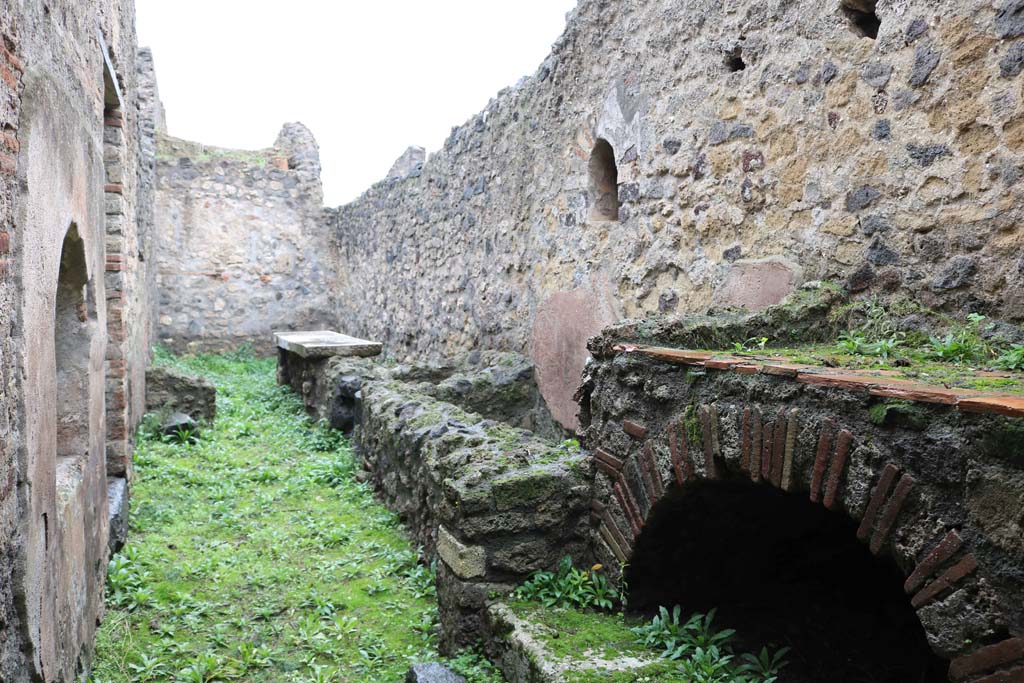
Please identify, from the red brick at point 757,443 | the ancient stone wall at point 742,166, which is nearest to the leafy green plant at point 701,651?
the red brick at point 757,443

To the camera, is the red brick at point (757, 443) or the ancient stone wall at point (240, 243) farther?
the ancient stone wall at point (240, 243)

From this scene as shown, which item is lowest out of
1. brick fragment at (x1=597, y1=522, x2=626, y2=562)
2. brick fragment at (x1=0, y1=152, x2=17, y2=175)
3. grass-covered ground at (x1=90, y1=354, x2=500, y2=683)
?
grass-covered ground at (x1=90, y1=354, x2=500, y2=683)

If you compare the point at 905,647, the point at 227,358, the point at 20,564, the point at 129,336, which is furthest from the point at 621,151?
the point at 227,358

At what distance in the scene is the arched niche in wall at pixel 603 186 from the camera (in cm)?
559

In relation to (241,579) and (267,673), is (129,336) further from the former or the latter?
(267,673)

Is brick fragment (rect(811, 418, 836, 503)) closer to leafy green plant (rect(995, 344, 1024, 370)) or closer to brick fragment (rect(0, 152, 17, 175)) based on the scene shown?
leafy green plant (rect(995, 344, 1024, 370))

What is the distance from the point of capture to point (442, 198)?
28.6ft

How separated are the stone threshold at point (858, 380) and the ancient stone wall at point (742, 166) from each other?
1139 millimetres

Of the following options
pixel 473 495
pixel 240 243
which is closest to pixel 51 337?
pixel 473 495

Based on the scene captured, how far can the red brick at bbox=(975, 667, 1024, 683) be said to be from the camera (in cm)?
158

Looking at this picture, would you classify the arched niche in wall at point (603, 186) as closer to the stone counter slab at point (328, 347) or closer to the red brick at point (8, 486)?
the stone counter slab at point (328, 347)

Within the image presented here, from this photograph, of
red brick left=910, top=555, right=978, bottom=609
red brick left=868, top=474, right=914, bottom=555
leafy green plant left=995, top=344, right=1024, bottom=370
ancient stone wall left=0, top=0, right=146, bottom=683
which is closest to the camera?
red brick left=910, top=555, right=978, bottom=609

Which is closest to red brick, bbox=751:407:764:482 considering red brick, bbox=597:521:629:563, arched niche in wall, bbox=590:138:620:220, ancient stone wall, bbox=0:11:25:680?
red brick, bbox=597:521:629:563

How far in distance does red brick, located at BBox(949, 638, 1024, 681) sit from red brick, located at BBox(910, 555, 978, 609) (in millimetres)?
137
